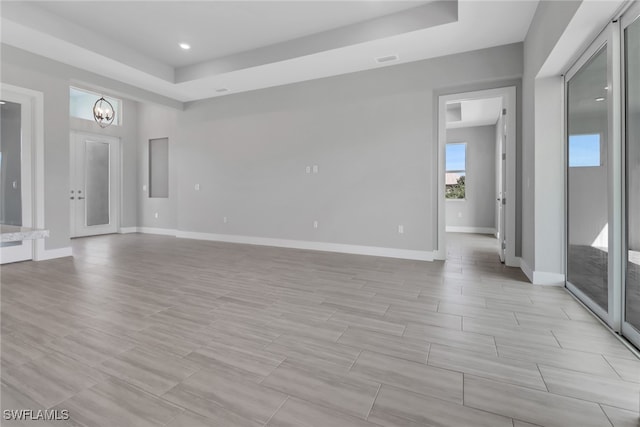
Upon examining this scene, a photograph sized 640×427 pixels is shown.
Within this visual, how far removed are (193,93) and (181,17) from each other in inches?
95.6

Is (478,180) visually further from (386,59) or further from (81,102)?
(81,102)

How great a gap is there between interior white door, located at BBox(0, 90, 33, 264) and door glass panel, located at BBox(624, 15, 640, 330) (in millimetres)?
6839

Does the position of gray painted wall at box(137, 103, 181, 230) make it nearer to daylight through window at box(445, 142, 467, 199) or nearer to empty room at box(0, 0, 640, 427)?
empty room at box(0, 0, 640, 427)

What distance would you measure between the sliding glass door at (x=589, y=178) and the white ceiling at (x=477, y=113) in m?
2.94

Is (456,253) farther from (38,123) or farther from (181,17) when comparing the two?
(38,123)

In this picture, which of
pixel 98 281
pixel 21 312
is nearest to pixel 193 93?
pixel 98 281

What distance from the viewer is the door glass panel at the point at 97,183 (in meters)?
7.20

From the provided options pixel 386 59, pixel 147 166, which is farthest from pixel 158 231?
pixel 386 59

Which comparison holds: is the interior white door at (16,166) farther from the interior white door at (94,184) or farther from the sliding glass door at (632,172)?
the sliding glass door at (632,172)

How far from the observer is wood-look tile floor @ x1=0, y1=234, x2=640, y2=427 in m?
1.40

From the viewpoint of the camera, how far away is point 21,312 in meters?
2.58

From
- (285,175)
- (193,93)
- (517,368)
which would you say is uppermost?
(193,93)

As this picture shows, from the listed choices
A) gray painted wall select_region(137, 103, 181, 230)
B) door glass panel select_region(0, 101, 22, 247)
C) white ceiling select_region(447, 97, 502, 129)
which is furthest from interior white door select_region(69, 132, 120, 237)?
white ceiling select_region(447, 97, 502, 129)

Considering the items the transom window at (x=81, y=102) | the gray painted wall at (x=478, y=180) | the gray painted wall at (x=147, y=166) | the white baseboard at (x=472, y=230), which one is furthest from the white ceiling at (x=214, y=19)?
the white baseboard at (x=472, y=230)
